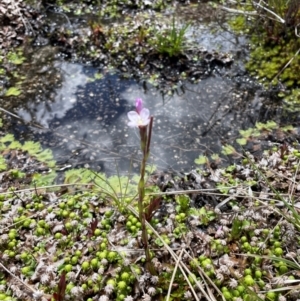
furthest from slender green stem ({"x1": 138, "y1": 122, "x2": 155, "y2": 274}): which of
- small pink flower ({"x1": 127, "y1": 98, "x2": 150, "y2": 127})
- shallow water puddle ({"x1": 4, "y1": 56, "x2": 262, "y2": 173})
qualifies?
shallow water puddle ({"x1": 4, "y1": 56, "x2": 262, "y2": 173})

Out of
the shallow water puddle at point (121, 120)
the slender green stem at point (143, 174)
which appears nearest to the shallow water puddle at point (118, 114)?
the shallow water puddle at point (121, 120)

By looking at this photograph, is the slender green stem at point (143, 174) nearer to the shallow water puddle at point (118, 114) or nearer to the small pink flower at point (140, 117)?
the small pink flower at point (140, 117)

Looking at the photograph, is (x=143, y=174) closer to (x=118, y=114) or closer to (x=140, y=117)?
(x=140, y=117)

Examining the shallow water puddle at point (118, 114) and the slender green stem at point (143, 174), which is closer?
the slender green stem at point (143, 174)

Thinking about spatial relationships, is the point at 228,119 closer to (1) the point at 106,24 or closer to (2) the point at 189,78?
(2) the point at 189,78

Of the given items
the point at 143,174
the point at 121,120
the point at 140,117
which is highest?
the point at 140,117

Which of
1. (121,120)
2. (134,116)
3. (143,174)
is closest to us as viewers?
(134,116)

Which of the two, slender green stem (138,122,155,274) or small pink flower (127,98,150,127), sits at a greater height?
small pink flower (127,98,150,127)

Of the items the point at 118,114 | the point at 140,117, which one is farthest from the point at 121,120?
the point at 140,117

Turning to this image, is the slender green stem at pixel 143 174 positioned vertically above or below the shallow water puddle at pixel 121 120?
above

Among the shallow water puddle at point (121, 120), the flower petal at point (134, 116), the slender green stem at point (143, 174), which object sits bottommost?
the shallow water puddle at point (121, 120)

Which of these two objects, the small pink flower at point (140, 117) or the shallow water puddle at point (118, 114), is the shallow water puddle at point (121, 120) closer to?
the shallow water puddle at point (118, 114)

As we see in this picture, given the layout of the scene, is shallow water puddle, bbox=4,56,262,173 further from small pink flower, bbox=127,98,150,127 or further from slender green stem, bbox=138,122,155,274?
small pink flower, bbox=127,98,150,127
